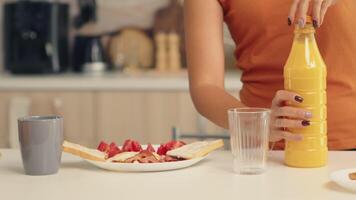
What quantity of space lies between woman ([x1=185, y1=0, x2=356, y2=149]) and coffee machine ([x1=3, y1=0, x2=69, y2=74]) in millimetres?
1703

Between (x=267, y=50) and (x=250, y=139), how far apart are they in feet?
1.33

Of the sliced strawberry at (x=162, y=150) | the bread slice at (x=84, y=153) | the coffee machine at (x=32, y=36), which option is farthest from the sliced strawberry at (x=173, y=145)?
the coffee machine at (x=32, y=36)

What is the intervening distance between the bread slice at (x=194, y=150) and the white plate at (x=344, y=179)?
25 cm

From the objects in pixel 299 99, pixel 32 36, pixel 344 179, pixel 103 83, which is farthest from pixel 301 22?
pixel 32 36

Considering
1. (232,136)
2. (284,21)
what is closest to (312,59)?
(232,136)

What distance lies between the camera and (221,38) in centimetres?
147

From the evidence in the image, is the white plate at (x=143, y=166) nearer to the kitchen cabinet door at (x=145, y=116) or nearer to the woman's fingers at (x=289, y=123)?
the woman's fingers at (x=289, y=123)

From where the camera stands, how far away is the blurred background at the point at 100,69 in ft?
9.35

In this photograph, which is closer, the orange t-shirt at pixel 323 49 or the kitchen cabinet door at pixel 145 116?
the orange t-shirt at pixel 323 49

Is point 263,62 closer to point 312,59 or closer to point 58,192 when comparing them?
point 312,59

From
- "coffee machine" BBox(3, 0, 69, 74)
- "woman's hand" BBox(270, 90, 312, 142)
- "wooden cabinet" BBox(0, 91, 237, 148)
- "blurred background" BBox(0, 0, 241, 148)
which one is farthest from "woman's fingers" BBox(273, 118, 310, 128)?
"coffee machine" BBox(3, 0, 69, 74)

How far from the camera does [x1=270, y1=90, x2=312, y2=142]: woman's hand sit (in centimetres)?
110

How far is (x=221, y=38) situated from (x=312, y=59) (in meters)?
0.38

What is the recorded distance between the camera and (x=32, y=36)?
9.95 ft
